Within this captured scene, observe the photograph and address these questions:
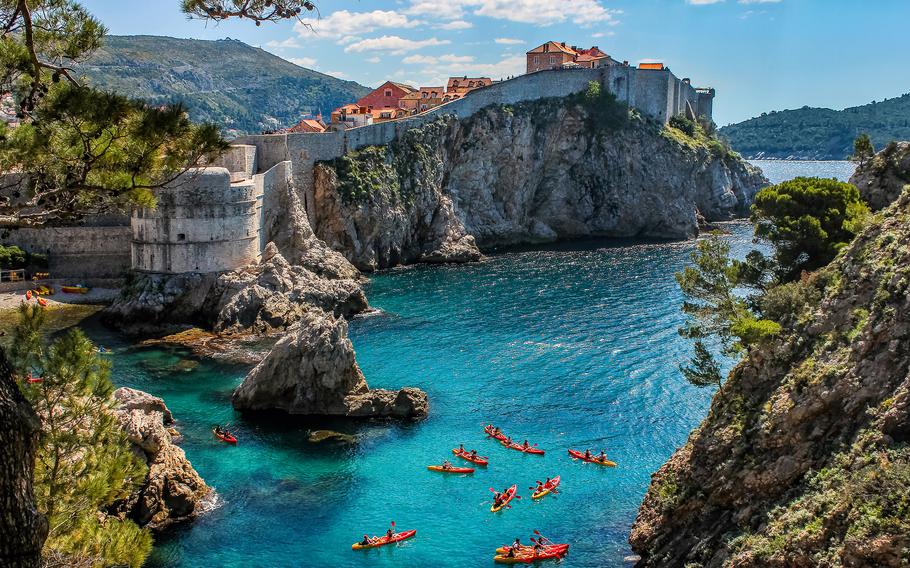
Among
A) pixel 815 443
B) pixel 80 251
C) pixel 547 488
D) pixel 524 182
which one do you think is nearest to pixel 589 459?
pixel 547 488

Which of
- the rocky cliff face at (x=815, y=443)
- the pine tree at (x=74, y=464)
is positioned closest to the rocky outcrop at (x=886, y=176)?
the rocky cliff face at (x=815, y=443)

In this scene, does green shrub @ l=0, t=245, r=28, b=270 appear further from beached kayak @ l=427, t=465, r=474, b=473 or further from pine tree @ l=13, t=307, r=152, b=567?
pine tree @ l=13, t=307, r=152, b=567

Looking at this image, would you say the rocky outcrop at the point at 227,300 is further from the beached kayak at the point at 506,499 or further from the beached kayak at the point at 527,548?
the beached kayak at the point at 527,548

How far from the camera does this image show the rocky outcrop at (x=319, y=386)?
114 feet

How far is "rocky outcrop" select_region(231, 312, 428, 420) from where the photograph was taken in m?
34.8

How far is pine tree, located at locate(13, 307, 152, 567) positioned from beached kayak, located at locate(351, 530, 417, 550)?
1273 cm

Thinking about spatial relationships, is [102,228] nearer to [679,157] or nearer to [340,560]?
[340,560]

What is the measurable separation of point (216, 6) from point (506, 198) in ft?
221

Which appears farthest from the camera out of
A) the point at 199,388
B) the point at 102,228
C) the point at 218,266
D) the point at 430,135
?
the point at 430,135

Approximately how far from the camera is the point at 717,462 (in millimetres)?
20672

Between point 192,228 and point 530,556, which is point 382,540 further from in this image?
point 192,228

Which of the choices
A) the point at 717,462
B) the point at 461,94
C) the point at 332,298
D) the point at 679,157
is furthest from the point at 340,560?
the point at 679,157

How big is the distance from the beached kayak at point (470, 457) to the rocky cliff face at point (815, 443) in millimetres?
8588

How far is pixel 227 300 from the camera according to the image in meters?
47.6
